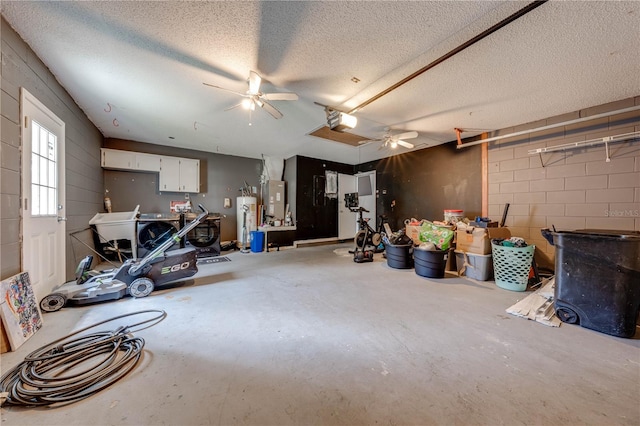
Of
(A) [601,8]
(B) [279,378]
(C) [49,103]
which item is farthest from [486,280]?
(C) [49,103]

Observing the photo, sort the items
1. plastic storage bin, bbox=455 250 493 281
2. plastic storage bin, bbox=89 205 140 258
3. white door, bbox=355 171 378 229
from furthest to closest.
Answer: white door, bbox=355 171 378 229 < plastic storage bin, bbox=89 205 140 258 < plastic storage bin, bbox=455 250 493 281

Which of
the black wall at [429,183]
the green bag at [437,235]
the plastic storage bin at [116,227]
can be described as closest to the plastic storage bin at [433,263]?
the green bag at [437,235]

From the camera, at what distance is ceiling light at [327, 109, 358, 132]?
316 centimetres

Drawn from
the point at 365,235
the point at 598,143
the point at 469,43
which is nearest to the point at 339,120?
the point at 469,43

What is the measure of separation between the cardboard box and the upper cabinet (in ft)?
18.8

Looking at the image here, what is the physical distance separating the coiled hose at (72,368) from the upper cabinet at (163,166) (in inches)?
159

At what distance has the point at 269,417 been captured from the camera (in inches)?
41.6

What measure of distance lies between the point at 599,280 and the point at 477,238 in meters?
1.46

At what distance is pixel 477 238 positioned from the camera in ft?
10.8

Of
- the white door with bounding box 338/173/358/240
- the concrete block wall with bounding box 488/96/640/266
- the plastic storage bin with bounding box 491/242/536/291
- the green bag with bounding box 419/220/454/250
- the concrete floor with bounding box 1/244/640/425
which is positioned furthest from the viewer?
the white door with bounding box 338/173/358/240

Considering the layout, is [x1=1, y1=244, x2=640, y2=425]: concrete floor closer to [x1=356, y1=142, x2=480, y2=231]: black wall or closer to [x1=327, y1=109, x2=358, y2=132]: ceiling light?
[x1=327, y1=109, x2=358, y2=132]: ceiling light

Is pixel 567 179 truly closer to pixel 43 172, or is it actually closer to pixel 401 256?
pixel 401 256

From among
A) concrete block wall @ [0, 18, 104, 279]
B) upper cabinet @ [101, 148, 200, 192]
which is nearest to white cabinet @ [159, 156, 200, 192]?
upper cabinet @ [101, 148, 200, 192]

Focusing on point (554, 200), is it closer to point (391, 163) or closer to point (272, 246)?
point (391, 163)
